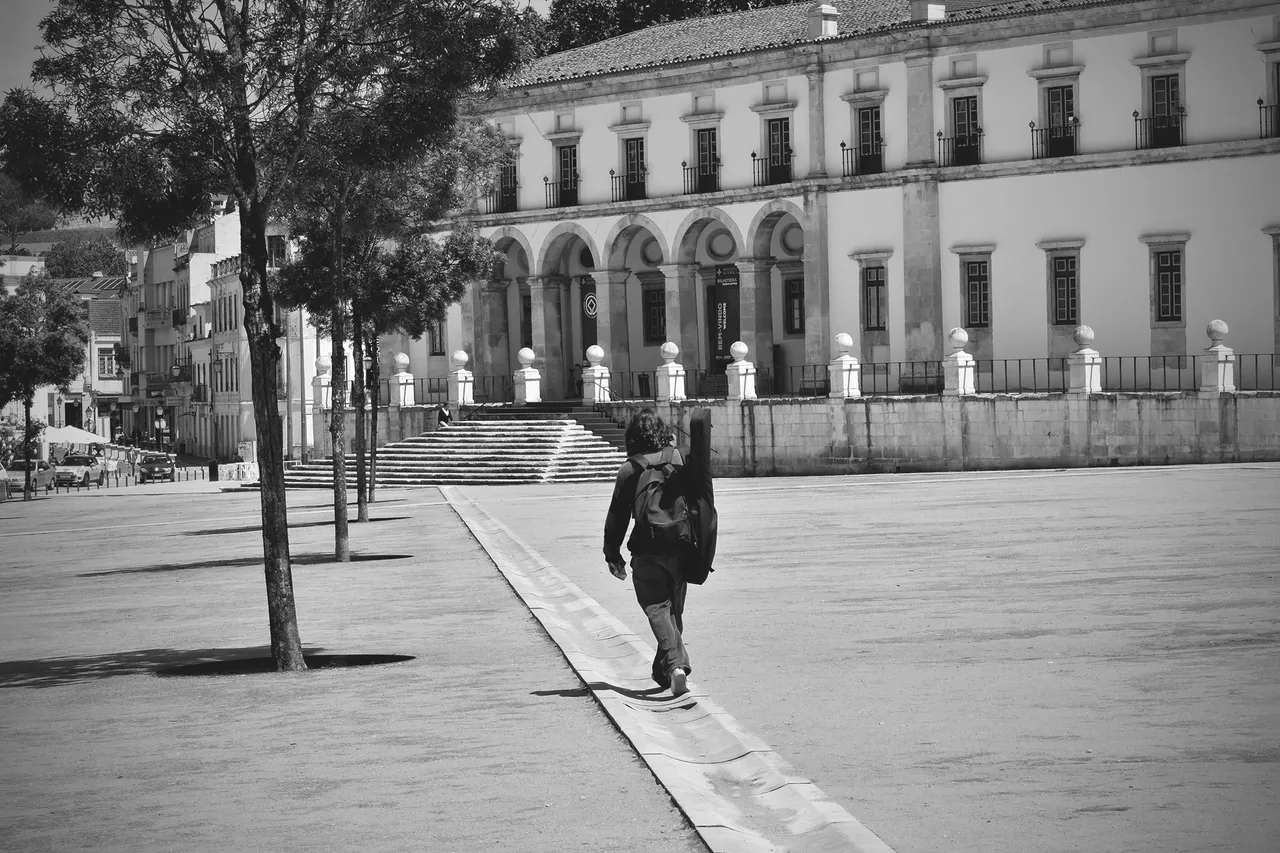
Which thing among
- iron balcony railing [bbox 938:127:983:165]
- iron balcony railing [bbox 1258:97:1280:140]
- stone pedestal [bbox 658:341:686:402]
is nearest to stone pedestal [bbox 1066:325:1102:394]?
iron balcony railing [bbox 1258:97:1280:140]

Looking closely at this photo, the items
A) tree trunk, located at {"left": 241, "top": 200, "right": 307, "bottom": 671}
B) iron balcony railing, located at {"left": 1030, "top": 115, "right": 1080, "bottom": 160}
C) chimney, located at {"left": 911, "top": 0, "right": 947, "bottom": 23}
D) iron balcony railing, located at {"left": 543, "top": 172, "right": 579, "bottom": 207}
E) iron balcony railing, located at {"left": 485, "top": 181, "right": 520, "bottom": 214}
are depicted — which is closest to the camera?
tree trunk, located at {"left": 241, "top": 200, "right": 307, "bottom": 671}

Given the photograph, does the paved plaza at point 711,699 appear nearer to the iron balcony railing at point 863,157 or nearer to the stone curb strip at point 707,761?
the stone curb strip at point 707,761

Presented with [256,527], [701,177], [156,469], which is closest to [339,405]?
[256,527]

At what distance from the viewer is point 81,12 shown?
1177cm

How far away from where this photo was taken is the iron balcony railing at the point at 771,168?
142ft

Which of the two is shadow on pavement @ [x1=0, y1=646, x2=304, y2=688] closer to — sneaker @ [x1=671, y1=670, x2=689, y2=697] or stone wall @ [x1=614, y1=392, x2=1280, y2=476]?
sneaker @ [x1=671, y1=670, x2=689, y2=697]

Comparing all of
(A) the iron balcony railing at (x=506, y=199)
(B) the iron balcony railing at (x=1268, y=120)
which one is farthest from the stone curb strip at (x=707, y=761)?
(A) the iron balcony railing at (x=506, y=199)

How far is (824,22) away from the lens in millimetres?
42344

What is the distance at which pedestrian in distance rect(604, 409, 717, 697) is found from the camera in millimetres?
Result: 9508

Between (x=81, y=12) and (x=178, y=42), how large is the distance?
66 cm

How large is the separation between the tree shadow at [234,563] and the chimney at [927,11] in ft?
82.2

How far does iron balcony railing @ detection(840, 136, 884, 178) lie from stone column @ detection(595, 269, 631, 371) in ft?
25.8

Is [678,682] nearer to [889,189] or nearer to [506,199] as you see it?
[889,189]

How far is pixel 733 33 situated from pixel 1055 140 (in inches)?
409
